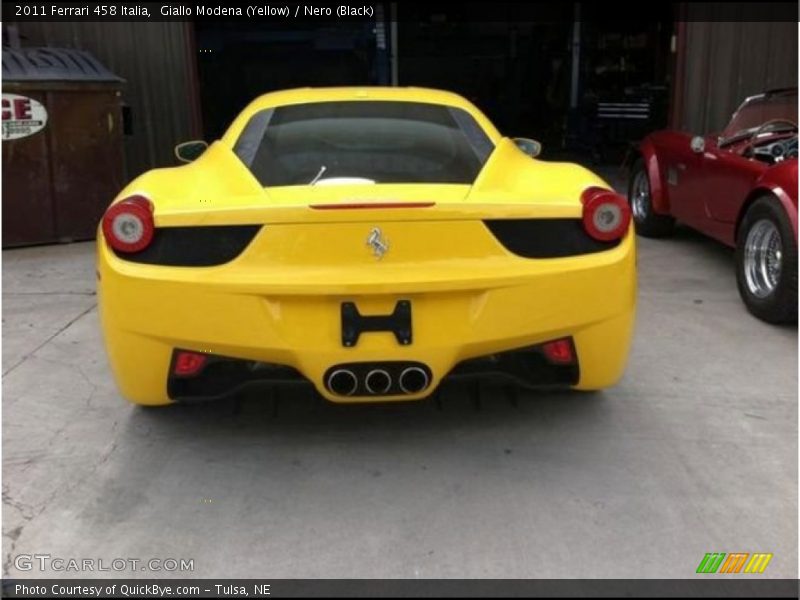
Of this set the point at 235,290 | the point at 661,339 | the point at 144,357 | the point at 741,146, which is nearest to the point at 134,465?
the point at 144,357

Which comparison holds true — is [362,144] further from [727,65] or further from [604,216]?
[727,65]

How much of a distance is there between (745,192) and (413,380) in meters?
3.23

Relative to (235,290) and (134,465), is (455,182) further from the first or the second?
(134,465)

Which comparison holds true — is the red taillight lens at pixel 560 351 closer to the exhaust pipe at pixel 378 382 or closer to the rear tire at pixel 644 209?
the exhaust pipe at pixel 378 382

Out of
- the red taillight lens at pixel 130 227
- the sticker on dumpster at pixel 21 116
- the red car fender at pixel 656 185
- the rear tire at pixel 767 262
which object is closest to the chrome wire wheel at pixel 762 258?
the rear tire at pixel 767 262

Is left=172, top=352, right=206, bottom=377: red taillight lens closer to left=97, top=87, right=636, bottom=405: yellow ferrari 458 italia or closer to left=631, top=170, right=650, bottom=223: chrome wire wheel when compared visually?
left=97, top=87, right=636, bottom=405: yellow ferrari 458 italia

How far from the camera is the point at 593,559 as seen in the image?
247cm

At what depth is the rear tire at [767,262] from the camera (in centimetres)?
446

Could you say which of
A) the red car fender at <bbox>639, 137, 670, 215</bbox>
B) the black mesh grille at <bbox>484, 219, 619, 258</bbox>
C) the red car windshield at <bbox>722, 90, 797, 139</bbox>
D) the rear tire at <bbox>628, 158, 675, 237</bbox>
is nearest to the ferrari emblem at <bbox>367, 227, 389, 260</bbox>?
the black mesh grille at <bbox>484, 219, 619, 258</bbox>

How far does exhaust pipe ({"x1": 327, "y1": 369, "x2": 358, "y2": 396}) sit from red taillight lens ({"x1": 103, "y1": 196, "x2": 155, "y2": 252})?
2.58ft

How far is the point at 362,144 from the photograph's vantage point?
11.6ft

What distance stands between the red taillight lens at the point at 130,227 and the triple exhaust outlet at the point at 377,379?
2.57 ft

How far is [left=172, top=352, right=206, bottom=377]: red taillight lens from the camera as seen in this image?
9.46ft

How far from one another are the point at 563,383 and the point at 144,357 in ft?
5.07
